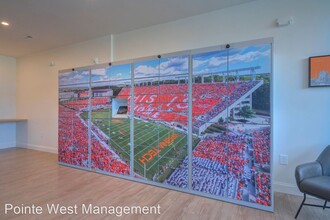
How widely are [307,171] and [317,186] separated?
0.85 feet

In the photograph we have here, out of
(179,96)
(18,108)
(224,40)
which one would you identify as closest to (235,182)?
(179,96)

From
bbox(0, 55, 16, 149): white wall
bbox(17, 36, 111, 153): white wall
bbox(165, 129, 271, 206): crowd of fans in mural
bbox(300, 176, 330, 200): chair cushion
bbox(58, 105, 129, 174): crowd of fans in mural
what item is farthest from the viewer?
bbox(0, 55, 16, 149): white wall

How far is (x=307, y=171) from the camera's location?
2309 mm

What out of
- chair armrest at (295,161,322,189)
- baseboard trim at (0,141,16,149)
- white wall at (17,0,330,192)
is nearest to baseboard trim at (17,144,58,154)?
baseboard trim at (0,141,16,149)

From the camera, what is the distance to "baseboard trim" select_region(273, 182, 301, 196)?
9.04 feet

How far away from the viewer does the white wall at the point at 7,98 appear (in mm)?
5945

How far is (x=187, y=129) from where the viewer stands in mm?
3029

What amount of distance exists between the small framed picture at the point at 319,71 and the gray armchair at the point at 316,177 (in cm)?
89

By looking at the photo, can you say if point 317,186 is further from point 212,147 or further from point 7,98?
point 7,98

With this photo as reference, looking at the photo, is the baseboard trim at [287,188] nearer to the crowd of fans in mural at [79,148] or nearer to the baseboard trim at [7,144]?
the crowd of fans in mural at [79,148]

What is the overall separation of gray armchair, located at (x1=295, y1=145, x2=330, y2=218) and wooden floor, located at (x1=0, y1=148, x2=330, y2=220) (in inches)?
16.3

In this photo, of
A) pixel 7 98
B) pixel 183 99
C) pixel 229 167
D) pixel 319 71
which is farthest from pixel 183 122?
pixel 7 98

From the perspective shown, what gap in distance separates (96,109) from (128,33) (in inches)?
71.5

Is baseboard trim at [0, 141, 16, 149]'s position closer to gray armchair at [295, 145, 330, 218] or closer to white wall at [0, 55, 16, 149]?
white wall at [0, 55, 16, 149]
